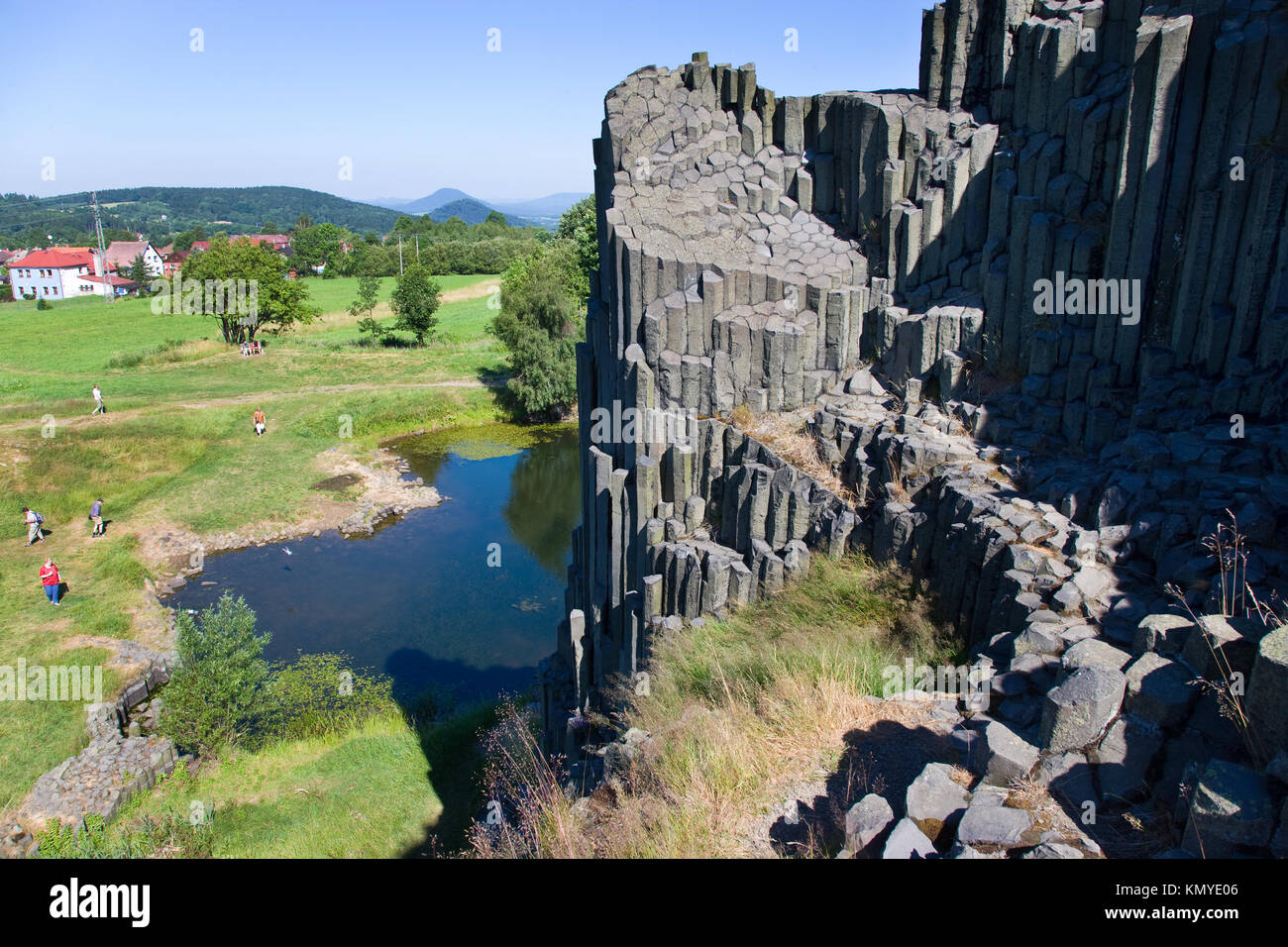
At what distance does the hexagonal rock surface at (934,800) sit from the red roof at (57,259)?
113589 mm

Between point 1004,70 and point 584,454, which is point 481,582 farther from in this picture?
point 1004,70

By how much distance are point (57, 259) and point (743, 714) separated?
374 ft

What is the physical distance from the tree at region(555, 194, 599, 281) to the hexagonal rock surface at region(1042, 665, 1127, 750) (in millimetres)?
37191

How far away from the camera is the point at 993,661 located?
21.7 ft

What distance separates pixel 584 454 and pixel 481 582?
36.5ft

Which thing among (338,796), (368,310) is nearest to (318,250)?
(368,310)

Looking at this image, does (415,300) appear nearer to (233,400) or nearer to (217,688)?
(233,400)

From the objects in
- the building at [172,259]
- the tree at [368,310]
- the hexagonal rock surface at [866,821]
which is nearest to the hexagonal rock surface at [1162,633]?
the hexagonal rock surface at [866,821]

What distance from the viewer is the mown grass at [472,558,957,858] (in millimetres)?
5855

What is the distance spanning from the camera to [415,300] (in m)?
48.6

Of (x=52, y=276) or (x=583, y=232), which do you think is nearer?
(x=583, y=232)

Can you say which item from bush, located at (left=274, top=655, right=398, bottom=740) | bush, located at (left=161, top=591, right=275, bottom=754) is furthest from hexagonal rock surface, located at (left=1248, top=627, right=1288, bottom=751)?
bush, located at (left=161, top=591, right=275, bottom=754)
